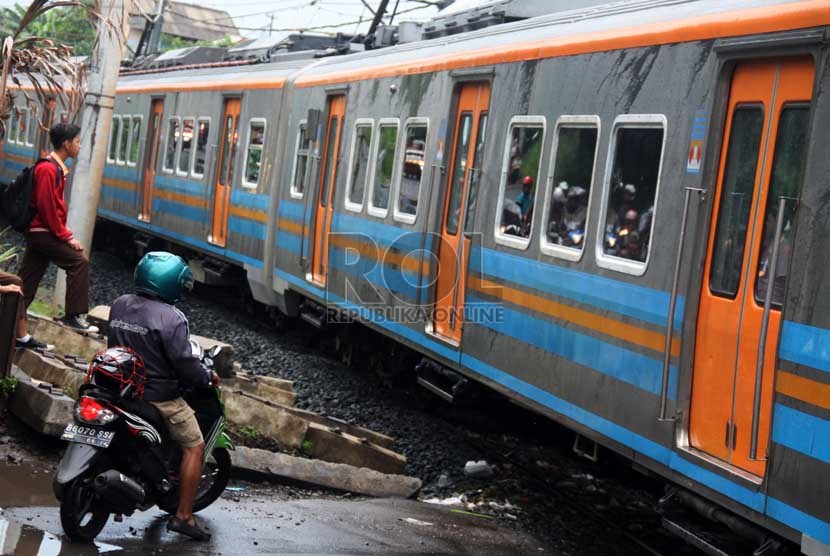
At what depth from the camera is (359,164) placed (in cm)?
1257

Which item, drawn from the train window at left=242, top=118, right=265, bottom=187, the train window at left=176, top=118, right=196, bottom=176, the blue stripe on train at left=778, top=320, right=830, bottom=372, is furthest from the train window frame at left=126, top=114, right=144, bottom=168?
the blue stripe on train at left=778, top=320, right=830, bottom=372

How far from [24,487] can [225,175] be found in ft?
36.5

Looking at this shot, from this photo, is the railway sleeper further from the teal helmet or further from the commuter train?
the teal helmet

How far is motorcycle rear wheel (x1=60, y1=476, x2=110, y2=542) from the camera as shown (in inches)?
235

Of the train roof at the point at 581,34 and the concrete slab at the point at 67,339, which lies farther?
the concrete slab at the point at 67,339

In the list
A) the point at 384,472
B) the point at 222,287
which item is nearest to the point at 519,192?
the point at 384,472

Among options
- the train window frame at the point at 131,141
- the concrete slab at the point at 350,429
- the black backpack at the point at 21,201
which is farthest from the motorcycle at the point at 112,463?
the train window frame at the point at 131,141

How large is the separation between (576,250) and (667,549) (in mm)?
1942

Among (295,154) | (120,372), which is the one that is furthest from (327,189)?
(120,372)

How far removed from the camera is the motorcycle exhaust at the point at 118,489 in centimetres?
596

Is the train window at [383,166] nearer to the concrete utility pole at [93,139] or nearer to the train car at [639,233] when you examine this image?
the train car at [639,233]

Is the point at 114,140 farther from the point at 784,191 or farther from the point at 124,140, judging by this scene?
the point at 784,191

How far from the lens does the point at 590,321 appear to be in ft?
24.6

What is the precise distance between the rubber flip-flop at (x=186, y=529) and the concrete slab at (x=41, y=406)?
126cm
